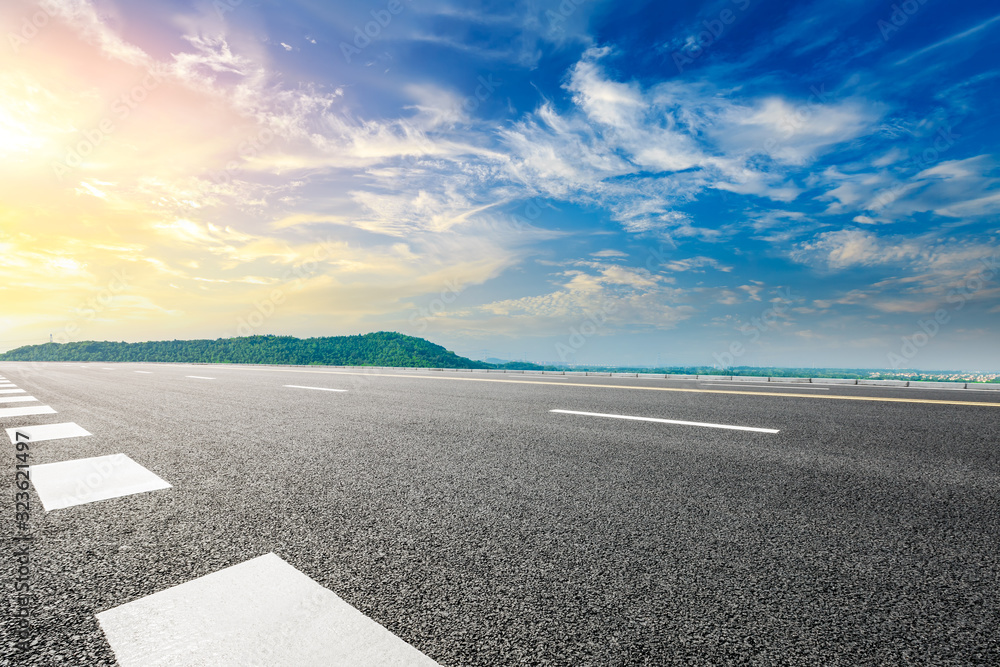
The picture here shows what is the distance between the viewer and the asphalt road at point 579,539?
1.47m

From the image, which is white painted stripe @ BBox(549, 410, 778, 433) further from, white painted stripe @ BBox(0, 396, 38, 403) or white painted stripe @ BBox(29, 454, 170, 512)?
white painted stripe @ BBox(0, 396, 38, 403)

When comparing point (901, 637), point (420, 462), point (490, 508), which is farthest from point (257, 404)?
point (901, 637)

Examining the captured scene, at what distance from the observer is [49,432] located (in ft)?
16.4

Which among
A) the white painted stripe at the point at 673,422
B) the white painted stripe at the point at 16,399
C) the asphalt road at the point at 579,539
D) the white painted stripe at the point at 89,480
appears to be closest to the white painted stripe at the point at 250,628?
the asphalt road at the point at 579,539

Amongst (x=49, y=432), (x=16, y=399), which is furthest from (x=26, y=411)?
(x=49, y=432)

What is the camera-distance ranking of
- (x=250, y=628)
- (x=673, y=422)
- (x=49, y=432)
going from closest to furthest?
1. (x=250, y=628)
2. (x=49, y=432)
3. (x=673, y=422)

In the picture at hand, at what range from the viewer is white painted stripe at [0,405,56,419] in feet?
21.3

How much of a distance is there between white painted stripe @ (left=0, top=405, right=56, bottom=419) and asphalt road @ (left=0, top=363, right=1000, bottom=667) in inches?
118

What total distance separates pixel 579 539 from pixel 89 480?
344 centimetres

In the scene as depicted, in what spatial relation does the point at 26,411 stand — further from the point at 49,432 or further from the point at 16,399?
the point at 49,432

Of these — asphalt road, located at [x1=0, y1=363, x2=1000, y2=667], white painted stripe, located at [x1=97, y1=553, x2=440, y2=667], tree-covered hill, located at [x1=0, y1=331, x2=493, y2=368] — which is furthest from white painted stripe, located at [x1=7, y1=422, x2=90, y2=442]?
tree-covered hill, located at [x1=0, y1=331, x2=493, y2=368]

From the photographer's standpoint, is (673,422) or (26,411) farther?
(26,411)

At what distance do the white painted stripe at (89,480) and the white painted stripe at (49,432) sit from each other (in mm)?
1506

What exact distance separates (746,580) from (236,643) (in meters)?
1.86
